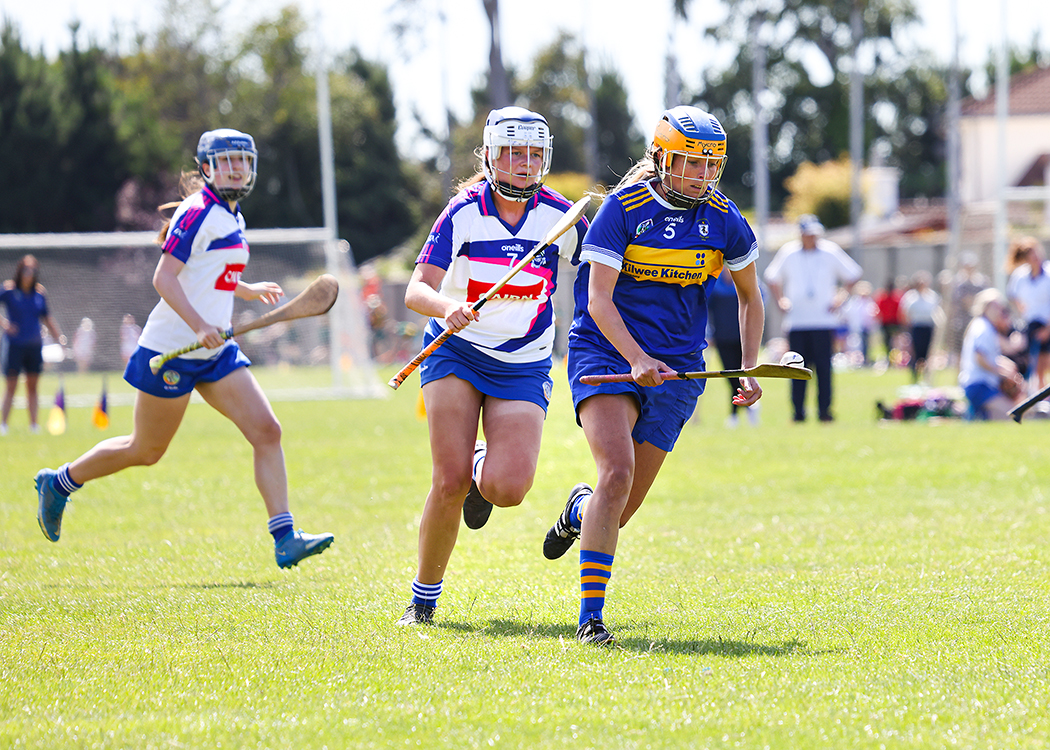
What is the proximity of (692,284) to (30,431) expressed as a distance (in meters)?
12.4

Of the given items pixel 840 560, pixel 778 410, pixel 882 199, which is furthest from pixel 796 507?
pixel 882 199

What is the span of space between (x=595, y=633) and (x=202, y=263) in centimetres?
300

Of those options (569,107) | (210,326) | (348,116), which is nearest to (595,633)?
(210,326)

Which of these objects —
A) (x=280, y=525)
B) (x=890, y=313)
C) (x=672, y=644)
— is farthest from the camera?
(x=890, y=313)

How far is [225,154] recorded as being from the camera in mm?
6234

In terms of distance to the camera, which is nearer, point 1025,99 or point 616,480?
point 616,480

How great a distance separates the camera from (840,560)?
6.18 meters

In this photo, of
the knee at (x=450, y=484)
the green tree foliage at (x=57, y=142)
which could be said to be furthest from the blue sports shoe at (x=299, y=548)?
the green tree foliage at (x=57, y=142)

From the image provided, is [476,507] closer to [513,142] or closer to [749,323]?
[749,323]

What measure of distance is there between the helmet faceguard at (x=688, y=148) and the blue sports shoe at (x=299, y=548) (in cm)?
250

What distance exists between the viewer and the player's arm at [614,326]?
452 cm

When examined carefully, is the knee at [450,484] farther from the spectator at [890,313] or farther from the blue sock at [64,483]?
the spectator at [890,313]

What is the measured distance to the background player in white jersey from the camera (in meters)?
6.19

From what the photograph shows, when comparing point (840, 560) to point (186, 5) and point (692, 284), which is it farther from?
point (186, 5)
